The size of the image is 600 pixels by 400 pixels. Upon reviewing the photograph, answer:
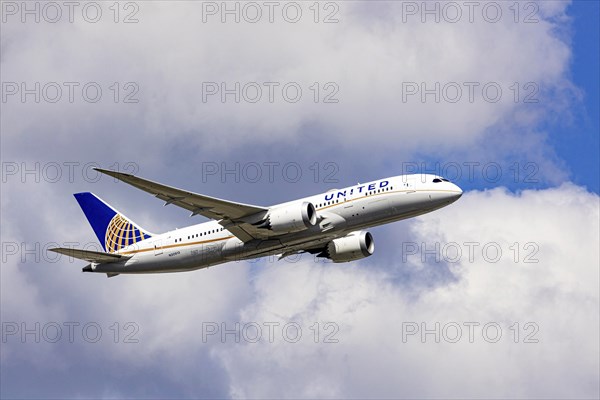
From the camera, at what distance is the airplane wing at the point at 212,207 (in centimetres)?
6291

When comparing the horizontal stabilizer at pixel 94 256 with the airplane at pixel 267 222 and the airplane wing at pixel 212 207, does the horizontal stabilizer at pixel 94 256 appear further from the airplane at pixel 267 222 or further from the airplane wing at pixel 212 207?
the airplane wing at pixel 212 207

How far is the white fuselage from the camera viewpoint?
65.3 m

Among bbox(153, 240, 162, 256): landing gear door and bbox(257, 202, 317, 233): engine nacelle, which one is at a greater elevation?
bbox(257, 202, 317, 233): engine nacelle

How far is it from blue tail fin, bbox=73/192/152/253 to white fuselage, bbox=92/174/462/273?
4.79m

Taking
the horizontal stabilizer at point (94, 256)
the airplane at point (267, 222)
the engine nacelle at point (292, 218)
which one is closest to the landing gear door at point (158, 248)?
the airplane at point (267, 222)

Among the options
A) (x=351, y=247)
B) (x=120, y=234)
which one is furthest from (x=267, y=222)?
(x=120, y=234)

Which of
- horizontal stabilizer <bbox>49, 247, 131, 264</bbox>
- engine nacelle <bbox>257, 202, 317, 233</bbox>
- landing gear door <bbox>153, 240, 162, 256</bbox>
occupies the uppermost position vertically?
engine nacelle <bbox>257, 202, 317, 233</bbox>

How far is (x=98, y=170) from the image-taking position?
5688 cm

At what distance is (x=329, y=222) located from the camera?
215 feet

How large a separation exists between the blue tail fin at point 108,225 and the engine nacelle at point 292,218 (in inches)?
490

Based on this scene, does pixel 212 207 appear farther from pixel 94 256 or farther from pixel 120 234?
pixel 120 234

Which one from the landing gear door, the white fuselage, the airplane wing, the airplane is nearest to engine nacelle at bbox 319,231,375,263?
the airplane

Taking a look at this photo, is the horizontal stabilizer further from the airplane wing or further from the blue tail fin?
the airplane wing

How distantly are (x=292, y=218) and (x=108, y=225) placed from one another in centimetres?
2009
